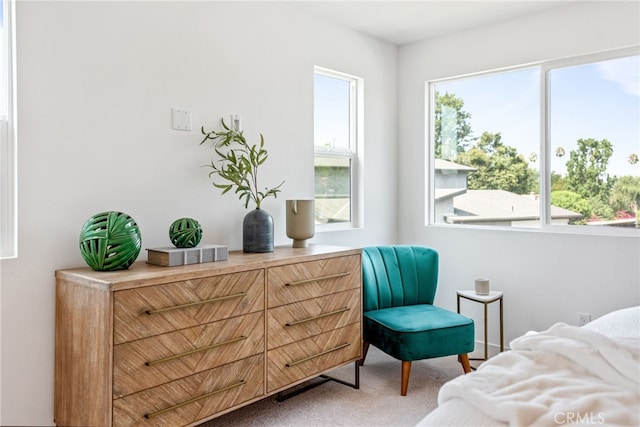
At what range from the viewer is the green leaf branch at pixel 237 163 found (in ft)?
8.53

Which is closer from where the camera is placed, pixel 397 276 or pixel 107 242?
pixel 107 242

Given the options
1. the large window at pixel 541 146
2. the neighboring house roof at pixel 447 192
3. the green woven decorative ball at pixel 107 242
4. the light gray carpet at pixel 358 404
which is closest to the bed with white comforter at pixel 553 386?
the light gray carpet at pixel 358 404

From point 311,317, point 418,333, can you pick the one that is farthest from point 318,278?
point 418,333

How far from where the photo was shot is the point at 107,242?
1.89 m

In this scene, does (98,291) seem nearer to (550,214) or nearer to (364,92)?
(364,92)

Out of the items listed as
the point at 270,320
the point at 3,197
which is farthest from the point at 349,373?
the point at 3,197

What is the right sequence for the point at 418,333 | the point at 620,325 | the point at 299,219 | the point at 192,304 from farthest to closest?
the point at 299,219
the point at 418,333
the point at 192,304
the point at 620,325

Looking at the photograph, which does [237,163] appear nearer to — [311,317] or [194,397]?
[311,317]

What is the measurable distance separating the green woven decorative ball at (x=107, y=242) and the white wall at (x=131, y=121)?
0.24 meters

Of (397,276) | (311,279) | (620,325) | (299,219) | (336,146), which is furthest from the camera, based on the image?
(336,146)

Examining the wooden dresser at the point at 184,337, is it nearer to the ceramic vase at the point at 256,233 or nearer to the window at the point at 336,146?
the ceramic vase at the point at 256,233

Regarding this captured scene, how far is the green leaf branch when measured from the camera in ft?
8.53

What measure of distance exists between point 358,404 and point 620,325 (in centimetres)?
140

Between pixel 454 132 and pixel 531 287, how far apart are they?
1.35 meters
